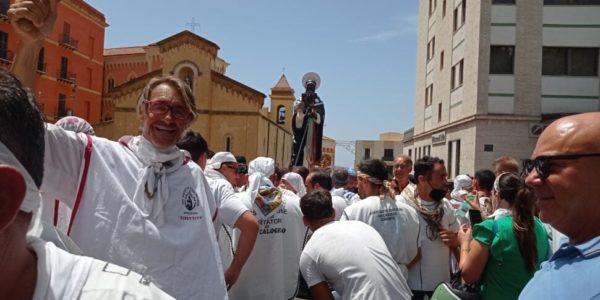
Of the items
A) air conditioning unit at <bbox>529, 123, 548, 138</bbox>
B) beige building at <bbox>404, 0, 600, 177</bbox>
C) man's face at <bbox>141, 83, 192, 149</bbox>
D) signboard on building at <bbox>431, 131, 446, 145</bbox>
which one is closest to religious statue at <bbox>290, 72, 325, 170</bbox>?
man's face at <bbox>141, 83, 192, 149</bbox>

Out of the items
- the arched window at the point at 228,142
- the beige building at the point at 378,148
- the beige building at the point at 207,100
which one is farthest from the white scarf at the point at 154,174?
the beige building at the point at 378,148

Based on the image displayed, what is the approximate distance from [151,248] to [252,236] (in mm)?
1273

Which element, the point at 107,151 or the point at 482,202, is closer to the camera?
the point at 107,151

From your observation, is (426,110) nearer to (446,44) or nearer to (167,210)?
(446,44)

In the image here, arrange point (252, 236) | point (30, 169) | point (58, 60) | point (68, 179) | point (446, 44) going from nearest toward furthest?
point (30, 169)
point (68, 179)
point (252, 236)
point (446, 44)
point (58, 60)

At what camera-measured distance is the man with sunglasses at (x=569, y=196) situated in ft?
6.25

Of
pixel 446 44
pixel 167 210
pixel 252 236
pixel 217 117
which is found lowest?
pixel 252 236

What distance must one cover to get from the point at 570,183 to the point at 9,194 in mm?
1989

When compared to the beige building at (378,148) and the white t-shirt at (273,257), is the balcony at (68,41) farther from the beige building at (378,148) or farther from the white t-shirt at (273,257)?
the white t-shirt at (273,257)

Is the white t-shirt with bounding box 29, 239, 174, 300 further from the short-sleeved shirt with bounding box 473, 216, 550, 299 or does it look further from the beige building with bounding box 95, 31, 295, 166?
the beige building with bounding box 95, 31, 295, 166

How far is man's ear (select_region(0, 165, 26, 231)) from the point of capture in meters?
0.99

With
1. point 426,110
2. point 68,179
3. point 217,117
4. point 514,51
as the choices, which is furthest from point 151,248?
point 217,117

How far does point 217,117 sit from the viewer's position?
4541cm

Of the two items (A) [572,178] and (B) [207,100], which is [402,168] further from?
(B) [207,100]
